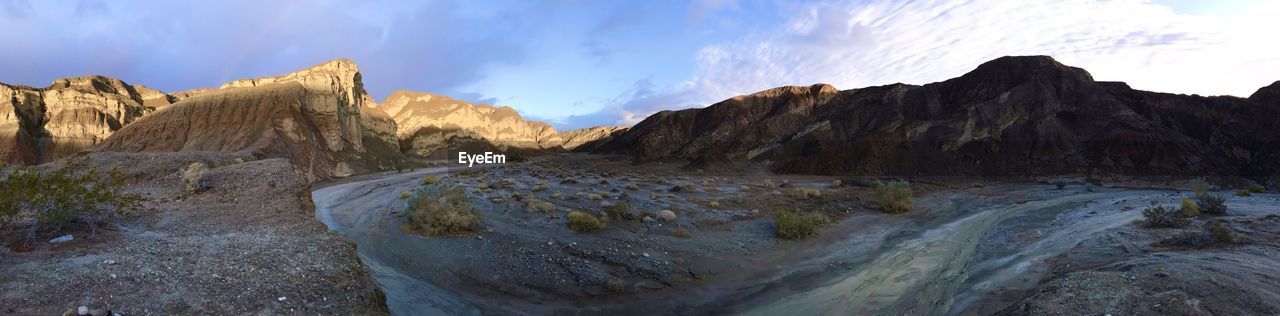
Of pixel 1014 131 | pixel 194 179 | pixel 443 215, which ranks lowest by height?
pixel 443 215

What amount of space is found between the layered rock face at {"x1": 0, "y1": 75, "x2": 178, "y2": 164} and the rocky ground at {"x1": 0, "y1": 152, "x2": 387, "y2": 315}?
219 ft

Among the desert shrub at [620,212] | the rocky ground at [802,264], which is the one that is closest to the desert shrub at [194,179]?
the rocky ground at [802,264]

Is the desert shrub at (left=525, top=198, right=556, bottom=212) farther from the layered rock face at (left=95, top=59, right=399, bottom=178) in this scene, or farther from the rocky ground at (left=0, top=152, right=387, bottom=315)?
the layered rock face at (left=95, top=59, right=399, bottom=178)

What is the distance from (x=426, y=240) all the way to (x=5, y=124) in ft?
237

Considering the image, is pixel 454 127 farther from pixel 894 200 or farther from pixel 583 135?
pixel 894 200

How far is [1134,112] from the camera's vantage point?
4819cm

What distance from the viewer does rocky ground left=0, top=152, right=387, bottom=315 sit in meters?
6.12

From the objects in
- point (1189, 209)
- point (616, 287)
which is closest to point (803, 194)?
point (1189, 209)

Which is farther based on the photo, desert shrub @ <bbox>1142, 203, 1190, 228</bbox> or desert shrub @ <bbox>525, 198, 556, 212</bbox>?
desert shrub @ <bbox>525, 198, 556, 212</bbox>

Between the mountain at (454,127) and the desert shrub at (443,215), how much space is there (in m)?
90.2

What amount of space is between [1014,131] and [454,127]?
106857 mm

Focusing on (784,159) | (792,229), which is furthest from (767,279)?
(784,159)

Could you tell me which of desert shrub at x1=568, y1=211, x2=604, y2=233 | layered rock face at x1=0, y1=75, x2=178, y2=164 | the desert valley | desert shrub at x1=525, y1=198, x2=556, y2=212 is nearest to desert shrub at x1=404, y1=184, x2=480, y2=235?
the desert valley

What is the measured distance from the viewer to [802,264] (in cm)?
1428
